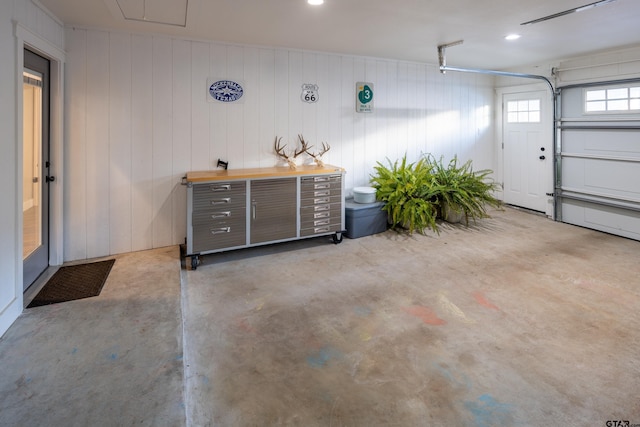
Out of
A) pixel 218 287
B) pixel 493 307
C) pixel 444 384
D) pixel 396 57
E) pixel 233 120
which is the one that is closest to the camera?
pixel 444 384

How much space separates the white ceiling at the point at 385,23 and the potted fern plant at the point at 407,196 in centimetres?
163

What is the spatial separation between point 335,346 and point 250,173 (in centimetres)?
224

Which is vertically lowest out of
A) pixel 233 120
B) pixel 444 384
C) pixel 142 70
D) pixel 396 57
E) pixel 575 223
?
pixel 444 384

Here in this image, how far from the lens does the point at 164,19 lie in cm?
343

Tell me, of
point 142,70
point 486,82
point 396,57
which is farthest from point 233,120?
point 486,82

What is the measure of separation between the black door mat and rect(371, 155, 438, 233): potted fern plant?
3372 millimetres

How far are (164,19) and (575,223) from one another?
234 inches

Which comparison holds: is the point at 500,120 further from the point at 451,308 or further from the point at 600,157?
the point at 451,308

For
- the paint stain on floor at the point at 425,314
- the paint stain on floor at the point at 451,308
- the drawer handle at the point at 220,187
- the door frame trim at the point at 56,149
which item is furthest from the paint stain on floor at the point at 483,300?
the door frame trim at the point at 56,149

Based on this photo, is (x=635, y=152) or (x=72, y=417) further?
(x=635, y=152)

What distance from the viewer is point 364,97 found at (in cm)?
530

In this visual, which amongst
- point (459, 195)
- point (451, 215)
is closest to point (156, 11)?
point (459, 195)

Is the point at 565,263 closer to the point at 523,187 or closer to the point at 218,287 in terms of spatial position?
the point at 523,187

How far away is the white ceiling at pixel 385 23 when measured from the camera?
310 cm
